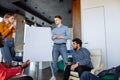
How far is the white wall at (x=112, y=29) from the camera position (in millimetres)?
4863

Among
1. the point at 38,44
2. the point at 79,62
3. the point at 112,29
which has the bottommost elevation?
the point at 79,62

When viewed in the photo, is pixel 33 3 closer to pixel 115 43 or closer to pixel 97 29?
pixel 97 29

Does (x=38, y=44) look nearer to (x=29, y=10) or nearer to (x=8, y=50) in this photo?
(x=8, y=50)

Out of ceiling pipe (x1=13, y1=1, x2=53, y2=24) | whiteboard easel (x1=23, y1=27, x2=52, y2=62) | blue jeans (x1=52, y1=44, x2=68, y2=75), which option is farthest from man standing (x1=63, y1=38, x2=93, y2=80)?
ceiling pipe (x1=13, y1=1, x2=53, y2=24)

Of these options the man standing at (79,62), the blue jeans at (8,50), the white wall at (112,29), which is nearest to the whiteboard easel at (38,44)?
the blue jeans at (8,50)

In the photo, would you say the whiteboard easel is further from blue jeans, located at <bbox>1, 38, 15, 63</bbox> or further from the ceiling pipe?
the ceiling pipe

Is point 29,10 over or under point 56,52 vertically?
Result: over

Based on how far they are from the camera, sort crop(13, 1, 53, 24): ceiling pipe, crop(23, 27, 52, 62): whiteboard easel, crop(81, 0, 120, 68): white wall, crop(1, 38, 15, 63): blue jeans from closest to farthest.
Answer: crop(1, 38, 15, 63): blue jeans → crop(23, 27, 52, 62): whiteboard easel → crop(81, 0, 120, 68): white wall → crop(13, 1, 53, 24): ceiling pipe

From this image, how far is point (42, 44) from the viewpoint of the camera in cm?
385

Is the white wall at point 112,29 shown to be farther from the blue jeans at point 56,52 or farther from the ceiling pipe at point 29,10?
the ceiling pipe at point 29,10

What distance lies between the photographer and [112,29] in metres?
4.98

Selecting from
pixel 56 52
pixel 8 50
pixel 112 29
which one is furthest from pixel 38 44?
pixel 112 29

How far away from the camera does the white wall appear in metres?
4.86

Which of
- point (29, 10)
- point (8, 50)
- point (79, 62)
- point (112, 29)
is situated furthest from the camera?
point (29, 10)
